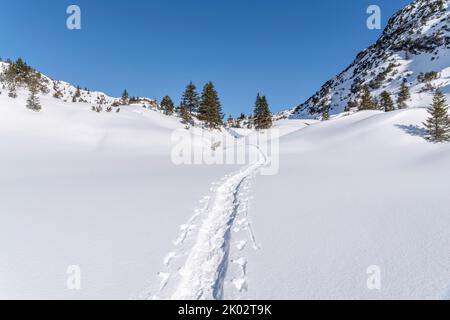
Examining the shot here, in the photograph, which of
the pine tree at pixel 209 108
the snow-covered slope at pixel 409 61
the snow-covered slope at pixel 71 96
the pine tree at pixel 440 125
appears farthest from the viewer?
the snow-covered slope at pixel 409 61

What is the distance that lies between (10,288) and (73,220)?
2943 millimetres

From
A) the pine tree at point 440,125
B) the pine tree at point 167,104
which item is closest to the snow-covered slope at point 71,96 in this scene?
the pine tree at point 167,104

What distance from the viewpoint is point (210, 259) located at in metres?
5.16

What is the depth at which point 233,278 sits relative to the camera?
4.33 metres

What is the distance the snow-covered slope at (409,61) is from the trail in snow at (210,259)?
70.1 meters

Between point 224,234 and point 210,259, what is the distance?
122cm

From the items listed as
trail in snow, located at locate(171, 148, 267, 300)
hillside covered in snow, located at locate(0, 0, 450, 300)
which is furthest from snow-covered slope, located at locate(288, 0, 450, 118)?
trail in snow, located at locate(171, 148, 267, 300)

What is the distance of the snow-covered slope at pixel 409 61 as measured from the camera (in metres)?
76.2

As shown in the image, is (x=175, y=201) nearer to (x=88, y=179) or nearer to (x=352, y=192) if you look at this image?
(x=88, y=179)

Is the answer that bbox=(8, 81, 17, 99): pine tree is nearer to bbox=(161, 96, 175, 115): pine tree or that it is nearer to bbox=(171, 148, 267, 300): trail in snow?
bbox=(171, 148, 267, 300): trail in snow

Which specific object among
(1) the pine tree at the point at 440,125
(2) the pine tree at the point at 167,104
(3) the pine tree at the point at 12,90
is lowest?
(1) the pine tree at the point at 440,125

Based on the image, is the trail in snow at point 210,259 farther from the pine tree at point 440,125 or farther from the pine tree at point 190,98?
the pine tree at point 190,98

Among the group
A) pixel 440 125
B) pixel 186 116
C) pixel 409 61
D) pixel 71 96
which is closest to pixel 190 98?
pixel 186 116

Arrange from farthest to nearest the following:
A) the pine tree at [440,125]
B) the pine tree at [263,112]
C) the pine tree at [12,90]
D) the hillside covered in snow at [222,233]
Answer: the pine tree at [263,112], the pine tree at [12,90], the pine tree at [440,125], the hillside covered in snow at [222,233]
